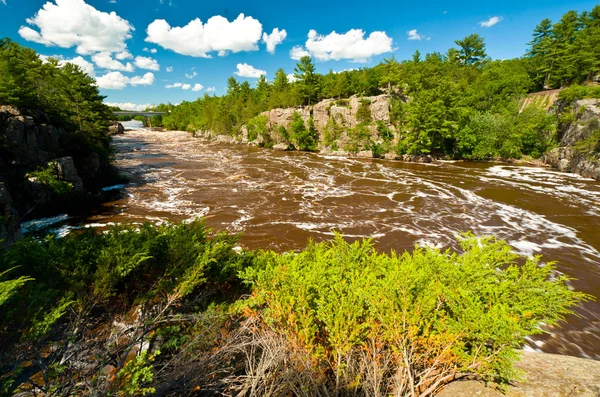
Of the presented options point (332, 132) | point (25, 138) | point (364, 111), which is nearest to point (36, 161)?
point (25, 138)

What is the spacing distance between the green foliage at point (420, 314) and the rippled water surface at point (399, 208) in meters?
5.38

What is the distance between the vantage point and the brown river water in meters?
14.5

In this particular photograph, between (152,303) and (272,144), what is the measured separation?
58224 mm

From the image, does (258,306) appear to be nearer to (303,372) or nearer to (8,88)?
(303,372)

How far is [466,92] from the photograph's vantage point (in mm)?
55906

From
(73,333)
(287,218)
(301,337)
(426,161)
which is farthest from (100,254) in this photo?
(426,161)

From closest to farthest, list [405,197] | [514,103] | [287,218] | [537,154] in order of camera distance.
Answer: [287,218], [405,197], [537,154], [514,103]

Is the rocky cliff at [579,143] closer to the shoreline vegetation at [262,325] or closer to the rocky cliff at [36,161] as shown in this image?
the shoreline vegetation at [262,325]

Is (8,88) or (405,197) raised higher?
(8,88)

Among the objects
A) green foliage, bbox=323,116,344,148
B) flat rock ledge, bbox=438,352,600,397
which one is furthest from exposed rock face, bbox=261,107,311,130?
flat rock ledge, bbox=438,352,600,397

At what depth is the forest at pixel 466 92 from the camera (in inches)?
1651

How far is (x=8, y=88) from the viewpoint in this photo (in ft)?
57.5

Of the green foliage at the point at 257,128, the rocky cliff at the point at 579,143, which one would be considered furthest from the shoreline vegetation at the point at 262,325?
the green foliage at the point at 257,128

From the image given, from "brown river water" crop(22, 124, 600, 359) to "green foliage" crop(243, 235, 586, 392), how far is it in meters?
5.31
